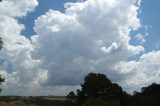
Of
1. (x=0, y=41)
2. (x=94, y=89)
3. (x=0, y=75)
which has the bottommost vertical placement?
(x=0, y=75)

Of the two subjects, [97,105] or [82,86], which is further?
[82,86]

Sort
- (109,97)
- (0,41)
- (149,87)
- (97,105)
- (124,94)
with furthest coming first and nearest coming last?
(149,87), (124,94), (109,97), (97,105), (0,41)

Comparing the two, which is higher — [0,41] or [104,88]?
[104,88]

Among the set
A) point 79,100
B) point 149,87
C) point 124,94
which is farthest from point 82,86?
point 149,87

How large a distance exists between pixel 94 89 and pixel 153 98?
18367 millimetres

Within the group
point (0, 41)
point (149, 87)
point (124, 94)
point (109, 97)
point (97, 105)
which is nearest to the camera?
point (0, 41)

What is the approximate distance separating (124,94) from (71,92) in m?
17.0

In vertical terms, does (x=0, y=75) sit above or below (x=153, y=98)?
below

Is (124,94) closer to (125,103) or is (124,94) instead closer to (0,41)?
(125,103)

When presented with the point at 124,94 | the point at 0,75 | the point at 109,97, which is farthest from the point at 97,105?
the point at 0,75

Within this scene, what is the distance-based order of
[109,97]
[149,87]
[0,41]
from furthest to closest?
[149,87] → [109,97] → [0,41]

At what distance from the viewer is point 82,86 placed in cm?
13038

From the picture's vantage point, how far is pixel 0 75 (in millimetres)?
46719

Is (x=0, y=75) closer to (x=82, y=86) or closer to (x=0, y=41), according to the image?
(x=0, y=41)
